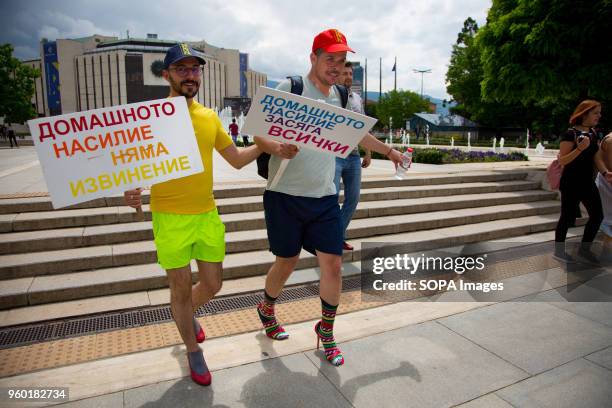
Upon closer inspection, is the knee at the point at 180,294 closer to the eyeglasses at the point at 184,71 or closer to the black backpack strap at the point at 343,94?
the eyeglasses at the point at 184,71

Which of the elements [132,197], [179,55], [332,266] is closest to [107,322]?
[132,197]

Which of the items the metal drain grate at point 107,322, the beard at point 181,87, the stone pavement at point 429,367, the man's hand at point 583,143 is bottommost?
the stone pavement at point 429,367

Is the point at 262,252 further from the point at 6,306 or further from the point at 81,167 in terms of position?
the point at 81,167

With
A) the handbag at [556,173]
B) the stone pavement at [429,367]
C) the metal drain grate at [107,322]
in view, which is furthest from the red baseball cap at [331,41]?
the handbag at [556,173]

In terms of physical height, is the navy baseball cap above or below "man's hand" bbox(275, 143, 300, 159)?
above

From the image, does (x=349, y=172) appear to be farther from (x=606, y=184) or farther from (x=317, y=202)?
(x=606, y=184)

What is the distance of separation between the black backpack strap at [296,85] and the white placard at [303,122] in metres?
0.31

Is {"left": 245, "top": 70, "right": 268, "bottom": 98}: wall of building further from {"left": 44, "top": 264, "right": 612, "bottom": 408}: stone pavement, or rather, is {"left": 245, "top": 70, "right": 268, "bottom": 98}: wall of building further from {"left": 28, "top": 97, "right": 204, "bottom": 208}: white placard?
{"left": 28, "top": 97, "right": 204, "bottom": 208}: white placard

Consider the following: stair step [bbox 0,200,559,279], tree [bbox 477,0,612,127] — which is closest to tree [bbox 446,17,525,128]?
tree [bbox 477,0,612,127]

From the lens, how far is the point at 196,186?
2.75 meters

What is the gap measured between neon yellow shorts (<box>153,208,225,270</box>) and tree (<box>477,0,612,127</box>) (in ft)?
29.7

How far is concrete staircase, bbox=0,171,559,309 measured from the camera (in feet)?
14.3

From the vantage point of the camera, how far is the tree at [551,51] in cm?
868

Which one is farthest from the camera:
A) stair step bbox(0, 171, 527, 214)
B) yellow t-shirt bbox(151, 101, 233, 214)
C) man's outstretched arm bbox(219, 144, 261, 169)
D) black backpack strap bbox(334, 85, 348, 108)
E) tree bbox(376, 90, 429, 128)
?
tree bbox(376, 90, 429, 128)
